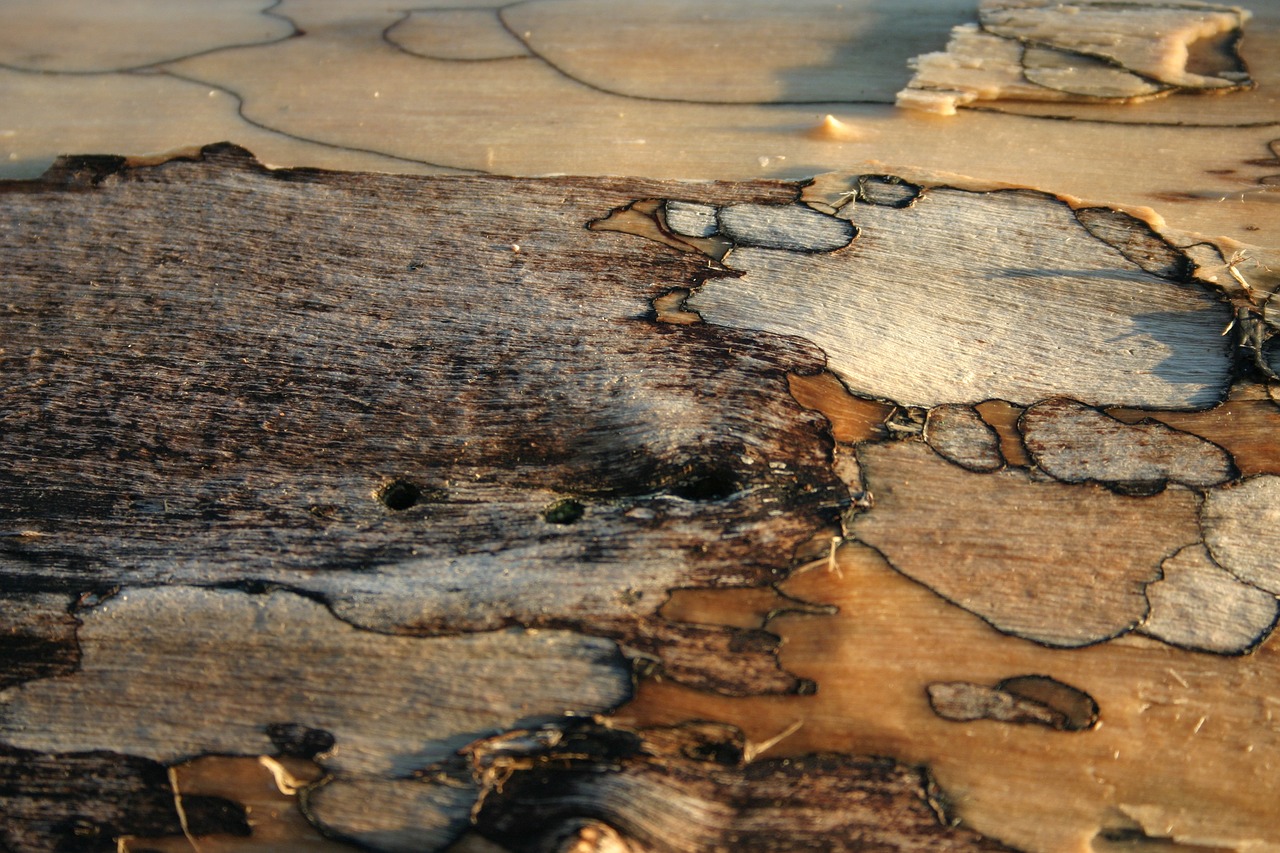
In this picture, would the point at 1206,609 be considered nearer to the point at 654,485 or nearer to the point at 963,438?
the point at 963,438

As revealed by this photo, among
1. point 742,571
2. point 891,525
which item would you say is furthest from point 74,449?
point 891,525

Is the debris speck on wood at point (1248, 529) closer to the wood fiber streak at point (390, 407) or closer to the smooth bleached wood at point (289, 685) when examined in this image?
the wood fiber streak at point (390, 407)

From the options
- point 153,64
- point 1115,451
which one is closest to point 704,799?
point 1115,451

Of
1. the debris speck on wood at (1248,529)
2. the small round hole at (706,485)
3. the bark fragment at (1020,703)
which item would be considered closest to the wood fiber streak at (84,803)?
the small round hole at (706,485)

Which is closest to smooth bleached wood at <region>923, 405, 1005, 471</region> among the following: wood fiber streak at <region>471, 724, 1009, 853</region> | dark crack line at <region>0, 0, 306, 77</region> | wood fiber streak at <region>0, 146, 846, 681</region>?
wood fiber streak at <region>0, 146, 846, 681</region>

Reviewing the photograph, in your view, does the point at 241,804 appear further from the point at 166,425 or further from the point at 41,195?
the point at 41,195

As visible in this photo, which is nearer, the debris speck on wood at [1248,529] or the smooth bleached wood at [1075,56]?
the debris speck on wood at [1248,529]

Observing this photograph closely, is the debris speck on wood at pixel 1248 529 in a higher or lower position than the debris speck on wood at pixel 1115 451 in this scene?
lower

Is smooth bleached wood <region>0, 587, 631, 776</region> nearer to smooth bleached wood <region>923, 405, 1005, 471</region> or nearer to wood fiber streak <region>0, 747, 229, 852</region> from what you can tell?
wood fiber streak <region>0, 747, 229, 852</region>

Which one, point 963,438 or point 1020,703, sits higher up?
point 963,438
